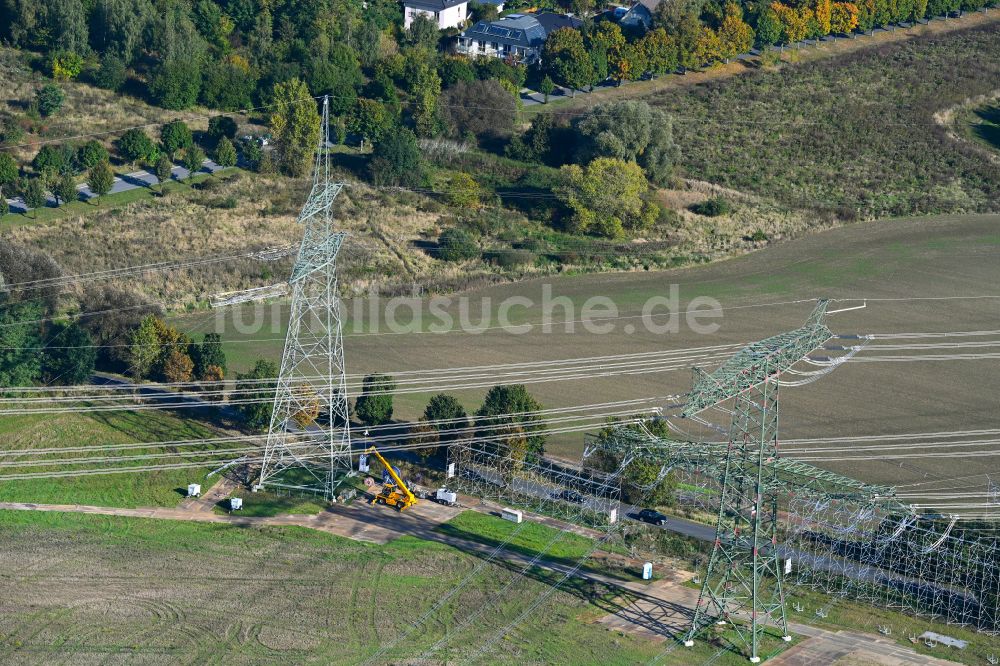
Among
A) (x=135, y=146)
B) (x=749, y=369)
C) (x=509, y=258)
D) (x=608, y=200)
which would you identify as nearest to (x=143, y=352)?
(x=509, y=258)

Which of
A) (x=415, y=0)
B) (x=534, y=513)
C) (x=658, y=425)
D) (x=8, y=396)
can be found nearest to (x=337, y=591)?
(x=534, y=513)

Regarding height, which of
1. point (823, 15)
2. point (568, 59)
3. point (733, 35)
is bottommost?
point (568, 59)

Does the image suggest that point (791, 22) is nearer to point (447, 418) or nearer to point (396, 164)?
point (396, 164)

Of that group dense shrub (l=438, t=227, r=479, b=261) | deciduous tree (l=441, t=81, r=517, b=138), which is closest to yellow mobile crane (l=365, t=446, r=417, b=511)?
dense shrub (l=438, t=227, r=479, b=261)

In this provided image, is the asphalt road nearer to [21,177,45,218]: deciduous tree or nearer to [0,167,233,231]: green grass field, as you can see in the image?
[0,167,233,231]: green grass field

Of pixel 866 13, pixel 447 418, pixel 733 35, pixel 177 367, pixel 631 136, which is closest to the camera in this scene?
pixel 447 418

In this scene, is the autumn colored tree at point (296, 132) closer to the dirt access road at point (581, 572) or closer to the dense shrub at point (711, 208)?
the dense shrub at point (711, 208)
